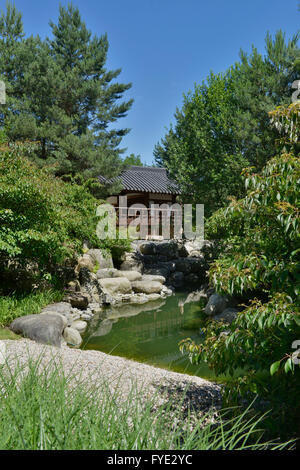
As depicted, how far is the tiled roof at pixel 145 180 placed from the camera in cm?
2055

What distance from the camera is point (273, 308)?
2.36 metres

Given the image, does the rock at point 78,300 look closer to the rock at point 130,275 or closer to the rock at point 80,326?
the rock at point 80,326

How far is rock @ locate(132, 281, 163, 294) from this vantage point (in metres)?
12.3

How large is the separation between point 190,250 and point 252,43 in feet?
30.6

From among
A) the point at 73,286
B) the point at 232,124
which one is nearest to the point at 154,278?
the point at 73,286

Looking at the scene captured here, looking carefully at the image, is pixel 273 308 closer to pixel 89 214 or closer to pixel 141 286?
pixel 89 214

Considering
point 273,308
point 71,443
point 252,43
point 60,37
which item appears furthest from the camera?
point 60,37

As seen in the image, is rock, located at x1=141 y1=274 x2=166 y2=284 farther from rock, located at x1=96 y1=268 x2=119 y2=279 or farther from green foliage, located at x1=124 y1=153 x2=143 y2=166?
green foliage, located at x1=124 y1=153 x2=143 y2=166

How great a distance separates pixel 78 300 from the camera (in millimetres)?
9633

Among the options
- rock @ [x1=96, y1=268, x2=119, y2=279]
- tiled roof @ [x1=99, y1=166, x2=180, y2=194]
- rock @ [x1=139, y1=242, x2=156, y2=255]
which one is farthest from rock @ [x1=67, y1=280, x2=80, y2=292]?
tiled roof @ [x1=99, y1=166, x2=180, y2=194]

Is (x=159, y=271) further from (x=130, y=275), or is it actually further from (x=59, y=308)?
(x=59, y=308)

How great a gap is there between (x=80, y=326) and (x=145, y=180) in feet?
49.1

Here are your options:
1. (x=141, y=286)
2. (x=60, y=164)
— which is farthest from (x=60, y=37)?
(x=141, y=286)

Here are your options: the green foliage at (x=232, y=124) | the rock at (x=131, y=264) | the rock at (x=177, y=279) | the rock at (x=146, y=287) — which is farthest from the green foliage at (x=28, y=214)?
the rock at (x=177, y=279)
